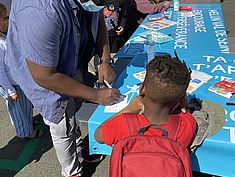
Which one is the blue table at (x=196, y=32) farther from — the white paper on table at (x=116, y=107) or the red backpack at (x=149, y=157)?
the red backpack at (x=149, y=157)

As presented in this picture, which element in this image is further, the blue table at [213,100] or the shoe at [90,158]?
the shoe at [90,158]

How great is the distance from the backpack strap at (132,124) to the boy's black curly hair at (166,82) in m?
0.13

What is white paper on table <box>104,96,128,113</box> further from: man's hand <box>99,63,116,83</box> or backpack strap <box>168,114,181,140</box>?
backpack strap <box>168,114,181,140</box>

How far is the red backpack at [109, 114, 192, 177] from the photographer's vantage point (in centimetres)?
120

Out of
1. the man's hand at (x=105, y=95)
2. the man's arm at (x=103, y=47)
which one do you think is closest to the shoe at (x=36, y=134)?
the man's arm at (x=103, y=47)

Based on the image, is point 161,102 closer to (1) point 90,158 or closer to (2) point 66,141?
(2) point 66,141

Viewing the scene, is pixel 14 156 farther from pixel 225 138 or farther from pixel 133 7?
pixel 133 7

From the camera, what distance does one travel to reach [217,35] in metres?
2.71

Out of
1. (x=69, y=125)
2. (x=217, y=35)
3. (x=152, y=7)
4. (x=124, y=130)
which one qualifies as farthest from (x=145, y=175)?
(x=152, y=7)

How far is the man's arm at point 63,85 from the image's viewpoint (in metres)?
1.30

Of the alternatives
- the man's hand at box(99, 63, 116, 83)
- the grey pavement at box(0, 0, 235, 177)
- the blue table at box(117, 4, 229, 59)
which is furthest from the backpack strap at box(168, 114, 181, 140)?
the blue table at box(117, 4, 229, 59)

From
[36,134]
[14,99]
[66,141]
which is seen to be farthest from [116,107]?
[36,134]

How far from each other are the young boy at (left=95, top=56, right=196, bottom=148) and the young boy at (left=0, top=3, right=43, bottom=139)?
1.12m

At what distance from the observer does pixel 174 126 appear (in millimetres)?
1307
